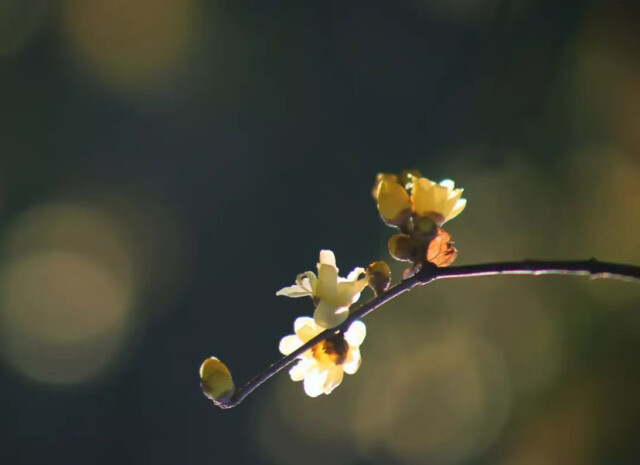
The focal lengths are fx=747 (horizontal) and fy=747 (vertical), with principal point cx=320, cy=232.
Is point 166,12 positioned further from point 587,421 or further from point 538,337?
point 587,421

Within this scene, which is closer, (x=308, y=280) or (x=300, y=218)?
(x=308, y=280)

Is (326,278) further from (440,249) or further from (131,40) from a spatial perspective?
(131,40)

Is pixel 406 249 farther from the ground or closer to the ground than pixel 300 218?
closer to the ground

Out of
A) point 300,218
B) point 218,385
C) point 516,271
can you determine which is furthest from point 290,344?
point 300,218

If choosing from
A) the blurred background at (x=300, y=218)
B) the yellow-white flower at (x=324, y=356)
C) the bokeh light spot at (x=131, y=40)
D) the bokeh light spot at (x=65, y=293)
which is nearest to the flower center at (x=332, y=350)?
the yellow-white flower at (x=324, y=356)

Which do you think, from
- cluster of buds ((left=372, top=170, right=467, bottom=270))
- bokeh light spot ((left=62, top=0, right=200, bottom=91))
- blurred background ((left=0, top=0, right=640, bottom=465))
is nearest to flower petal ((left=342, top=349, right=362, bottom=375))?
cluster of buds ((left=372, top=170, right=467, bottom=270))

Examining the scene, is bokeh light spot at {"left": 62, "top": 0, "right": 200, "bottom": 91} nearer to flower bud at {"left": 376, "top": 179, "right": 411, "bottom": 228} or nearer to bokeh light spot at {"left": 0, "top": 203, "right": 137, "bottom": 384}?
bokeh light spot at {"left": 0, "top": 203, "right": 137, "bottom": 384}

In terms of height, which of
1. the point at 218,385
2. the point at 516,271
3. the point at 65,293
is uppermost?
the point at 65,293
